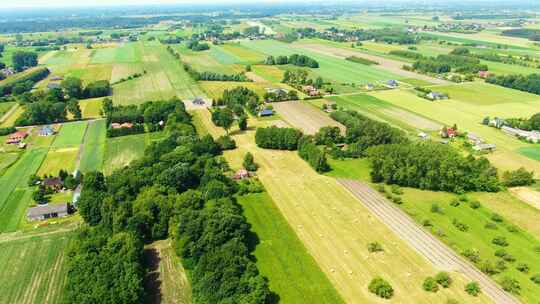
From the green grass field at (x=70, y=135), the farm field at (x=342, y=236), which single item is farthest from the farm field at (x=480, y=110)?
the green grass field at (x=70, y=135)

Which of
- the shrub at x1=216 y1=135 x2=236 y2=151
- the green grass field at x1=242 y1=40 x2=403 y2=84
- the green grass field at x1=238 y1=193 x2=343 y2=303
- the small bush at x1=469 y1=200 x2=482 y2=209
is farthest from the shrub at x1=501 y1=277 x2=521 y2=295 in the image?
the green grass field at x1=242 y1=40 x2=403 y2=84

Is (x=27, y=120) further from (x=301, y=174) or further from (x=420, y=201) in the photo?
(x=420, y=201)

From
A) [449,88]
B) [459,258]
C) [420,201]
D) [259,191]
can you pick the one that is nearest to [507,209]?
[420,201]

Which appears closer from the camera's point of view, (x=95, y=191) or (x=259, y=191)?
(x=95, y=191)

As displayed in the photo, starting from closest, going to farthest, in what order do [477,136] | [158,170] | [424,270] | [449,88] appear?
Answer: [424,270]
[158,170]
[477,136]
[449,88]

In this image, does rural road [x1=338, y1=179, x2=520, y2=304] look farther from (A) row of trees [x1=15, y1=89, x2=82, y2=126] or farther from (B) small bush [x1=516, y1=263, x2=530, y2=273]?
(A) row of trees [x1=15, y1=89, x2=82, y2=126]

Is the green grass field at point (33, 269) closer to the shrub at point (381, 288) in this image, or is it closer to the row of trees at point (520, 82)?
the shrub at point (381, 288)

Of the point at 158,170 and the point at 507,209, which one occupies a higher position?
the point at 158,170
